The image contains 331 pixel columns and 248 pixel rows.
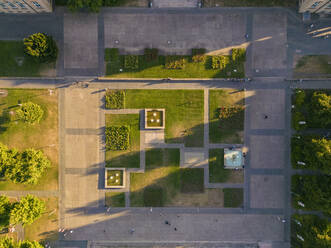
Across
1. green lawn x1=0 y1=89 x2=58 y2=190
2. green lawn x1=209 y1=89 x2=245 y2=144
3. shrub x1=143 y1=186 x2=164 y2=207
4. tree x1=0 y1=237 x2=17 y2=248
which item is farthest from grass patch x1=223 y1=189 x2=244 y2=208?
tree x1=0 y1=237 x2=17 y2=248

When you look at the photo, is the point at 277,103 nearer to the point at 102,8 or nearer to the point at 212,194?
the point at 212,194

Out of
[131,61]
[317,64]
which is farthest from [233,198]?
[131,61]

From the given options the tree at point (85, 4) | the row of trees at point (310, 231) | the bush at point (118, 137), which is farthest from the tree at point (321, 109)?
the tree at point (85, 4)

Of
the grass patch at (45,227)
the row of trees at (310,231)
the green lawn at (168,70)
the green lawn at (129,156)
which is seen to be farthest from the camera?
the grass patch at (45,227)

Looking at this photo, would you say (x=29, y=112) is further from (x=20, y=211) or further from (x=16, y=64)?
(x=20, y=211)

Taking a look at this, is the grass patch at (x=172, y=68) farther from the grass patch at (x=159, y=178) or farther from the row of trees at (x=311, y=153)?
the row of trees at (x=311, y=153)

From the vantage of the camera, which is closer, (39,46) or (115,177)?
(39,46)

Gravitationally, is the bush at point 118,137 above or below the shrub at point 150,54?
below
